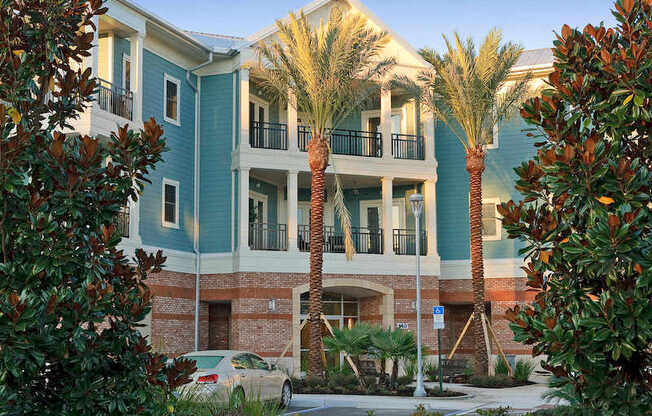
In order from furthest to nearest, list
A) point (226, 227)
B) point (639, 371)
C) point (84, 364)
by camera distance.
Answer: point (226, 227) < point (639, 371) < point (84, 364)

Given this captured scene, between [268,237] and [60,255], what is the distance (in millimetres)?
25742

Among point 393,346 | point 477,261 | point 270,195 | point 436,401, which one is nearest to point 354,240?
point 270,195

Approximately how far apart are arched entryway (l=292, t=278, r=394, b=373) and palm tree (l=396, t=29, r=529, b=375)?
3919 mm

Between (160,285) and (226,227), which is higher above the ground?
(226,227)

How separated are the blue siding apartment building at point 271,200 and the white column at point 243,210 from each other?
0.05 m

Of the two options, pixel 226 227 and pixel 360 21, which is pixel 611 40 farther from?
pixel 226 227

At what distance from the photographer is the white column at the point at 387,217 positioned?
3077cm

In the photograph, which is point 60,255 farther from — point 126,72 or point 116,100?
point 126,72

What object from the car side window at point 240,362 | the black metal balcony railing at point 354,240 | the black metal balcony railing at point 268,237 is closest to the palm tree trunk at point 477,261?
the black metal balcony railing at point 354,240

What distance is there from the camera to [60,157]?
19.8ft

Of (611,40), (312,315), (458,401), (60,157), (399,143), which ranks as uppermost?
(399,143)

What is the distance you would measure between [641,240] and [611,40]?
75.7 inches

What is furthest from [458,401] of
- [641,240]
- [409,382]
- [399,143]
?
[641,240]

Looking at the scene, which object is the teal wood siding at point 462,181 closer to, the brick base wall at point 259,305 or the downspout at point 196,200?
the brick base wall at point 259,305
